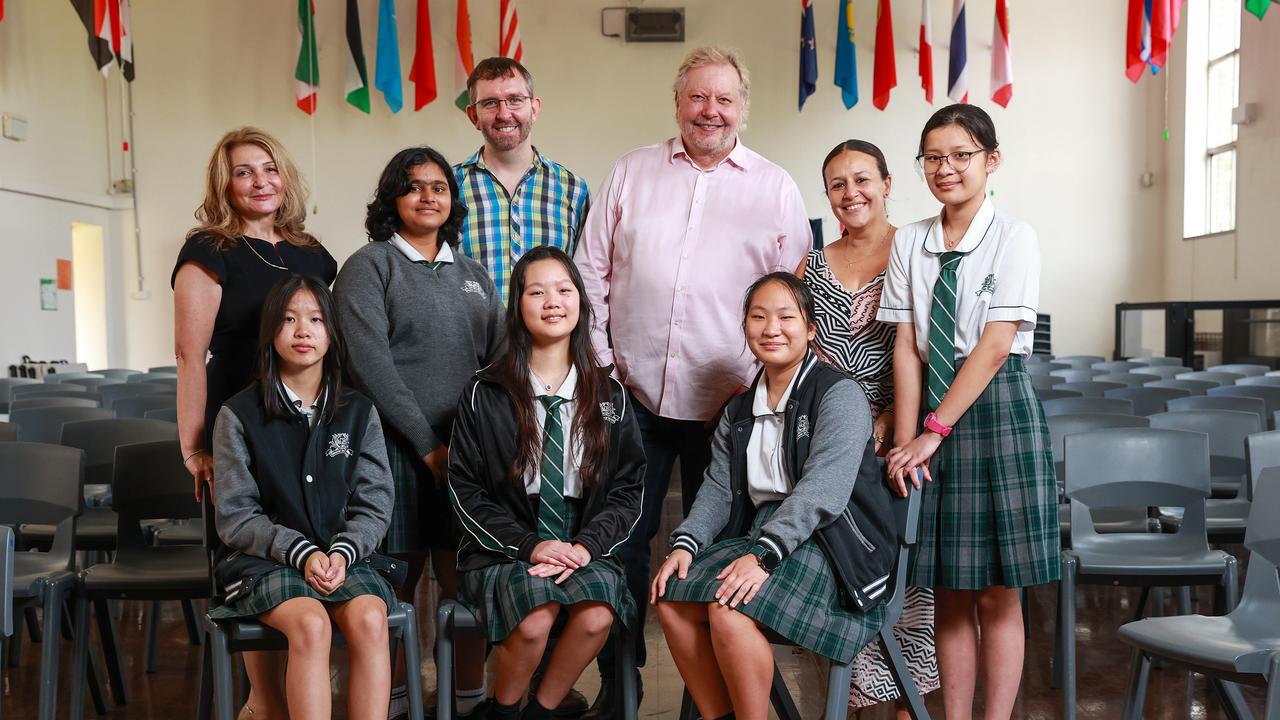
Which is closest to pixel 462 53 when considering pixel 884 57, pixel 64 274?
pixel 884 57

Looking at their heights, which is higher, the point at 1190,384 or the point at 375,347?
the point at 375,347

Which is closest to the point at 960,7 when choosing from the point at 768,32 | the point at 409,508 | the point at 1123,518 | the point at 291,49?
the point at 768,32

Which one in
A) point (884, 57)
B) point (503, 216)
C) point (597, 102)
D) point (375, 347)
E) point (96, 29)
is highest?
point (884, 57)

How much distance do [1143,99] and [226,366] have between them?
12033 millimetres

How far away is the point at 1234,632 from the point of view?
2271 millimetres

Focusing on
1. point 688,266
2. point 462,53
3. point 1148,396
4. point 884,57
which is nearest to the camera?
point 688,266

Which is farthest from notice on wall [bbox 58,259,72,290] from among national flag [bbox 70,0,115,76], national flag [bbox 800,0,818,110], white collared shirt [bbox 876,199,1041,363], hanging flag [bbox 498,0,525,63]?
white collared shirt [bbox 876,199,1041,363]

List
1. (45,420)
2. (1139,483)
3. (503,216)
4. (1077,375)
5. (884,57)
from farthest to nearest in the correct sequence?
1. (884,57)
2. (1077,375)
3. (45,420)
4. (1139,483)
5. (503,216)

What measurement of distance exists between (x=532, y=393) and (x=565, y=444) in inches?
5.8

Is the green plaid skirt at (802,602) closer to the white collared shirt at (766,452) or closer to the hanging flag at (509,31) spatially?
the white collared shirt at (766,452)

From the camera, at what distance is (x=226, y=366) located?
102 inches

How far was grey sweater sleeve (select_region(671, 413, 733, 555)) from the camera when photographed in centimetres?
236

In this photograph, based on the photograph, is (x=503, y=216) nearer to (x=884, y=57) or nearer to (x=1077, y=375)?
(x=1077, y=375)

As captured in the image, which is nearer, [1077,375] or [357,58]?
[1077,375]
